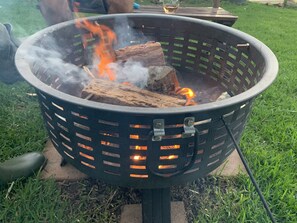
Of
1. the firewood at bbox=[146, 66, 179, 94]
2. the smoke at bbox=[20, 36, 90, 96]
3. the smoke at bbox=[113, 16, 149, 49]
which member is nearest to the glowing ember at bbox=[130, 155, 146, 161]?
the firewood at bbox=[146, 66, 179, 94]

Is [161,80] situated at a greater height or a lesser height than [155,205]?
greater

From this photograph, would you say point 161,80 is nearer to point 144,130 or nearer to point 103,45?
point 144,130

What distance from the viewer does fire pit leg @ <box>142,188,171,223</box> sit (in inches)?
56.9

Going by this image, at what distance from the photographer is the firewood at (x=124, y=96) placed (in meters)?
1.31

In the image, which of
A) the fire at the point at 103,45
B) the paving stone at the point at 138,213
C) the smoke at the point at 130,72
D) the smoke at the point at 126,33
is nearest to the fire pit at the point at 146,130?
the paving stone at the point at 138,213

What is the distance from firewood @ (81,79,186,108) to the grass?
2.18 feet

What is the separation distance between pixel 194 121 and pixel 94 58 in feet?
4.08

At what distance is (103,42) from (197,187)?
1.21 metres

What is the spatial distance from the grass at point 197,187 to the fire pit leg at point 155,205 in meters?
0.21

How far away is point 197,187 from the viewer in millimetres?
1799

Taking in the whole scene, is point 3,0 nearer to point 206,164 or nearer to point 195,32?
point 195,32

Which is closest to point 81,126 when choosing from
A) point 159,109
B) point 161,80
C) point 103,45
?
point 159,109

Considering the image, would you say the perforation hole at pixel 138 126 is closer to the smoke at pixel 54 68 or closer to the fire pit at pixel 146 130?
the fire pit at pixel 146 130

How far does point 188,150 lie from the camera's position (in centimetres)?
114
